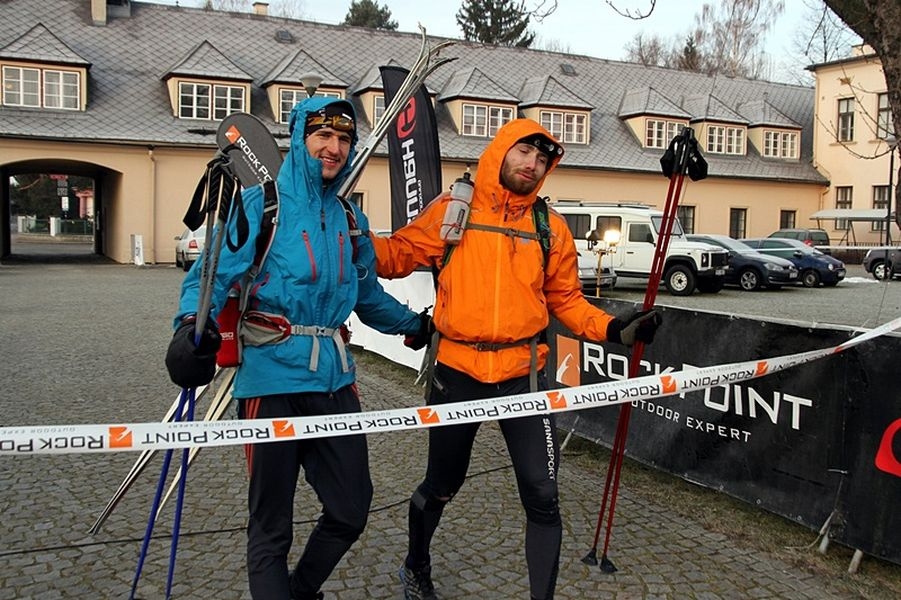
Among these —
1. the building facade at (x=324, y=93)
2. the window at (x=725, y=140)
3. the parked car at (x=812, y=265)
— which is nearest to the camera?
the parked car at (x=812, y=265)

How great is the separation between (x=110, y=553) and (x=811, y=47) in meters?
5.74

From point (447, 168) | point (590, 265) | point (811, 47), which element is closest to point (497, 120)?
point (447, 168)

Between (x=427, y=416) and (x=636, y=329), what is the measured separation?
101 centimetres

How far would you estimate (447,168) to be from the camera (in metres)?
33.8

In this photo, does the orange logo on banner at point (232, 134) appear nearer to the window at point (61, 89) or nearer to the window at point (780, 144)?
the window at point (61, 89)

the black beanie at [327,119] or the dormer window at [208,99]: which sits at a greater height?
the dormer window at [208,99]

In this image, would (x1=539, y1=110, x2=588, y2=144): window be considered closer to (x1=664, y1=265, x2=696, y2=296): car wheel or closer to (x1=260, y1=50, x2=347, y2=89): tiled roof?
(x1=260, y1=50, x2=347, y2=89): tiled roof

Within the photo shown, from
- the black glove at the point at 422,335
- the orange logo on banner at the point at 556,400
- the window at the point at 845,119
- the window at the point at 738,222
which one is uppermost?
the window at the point at 845,119

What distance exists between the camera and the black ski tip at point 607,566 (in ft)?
14.3

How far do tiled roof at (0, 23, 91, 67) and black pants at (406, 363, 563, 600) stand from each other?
2984 cm

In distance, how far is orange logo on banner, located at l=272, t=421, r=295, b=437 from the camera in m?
3.07

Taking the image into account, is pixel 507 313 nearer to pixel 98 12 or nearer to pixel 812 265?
pixel 812 265

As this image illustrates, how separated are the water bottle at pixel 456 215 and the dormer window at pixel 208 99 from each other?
95.0ft

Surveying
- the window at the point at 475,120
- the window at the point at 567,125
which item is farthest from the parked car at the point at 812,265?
the window at the point at 475,120
